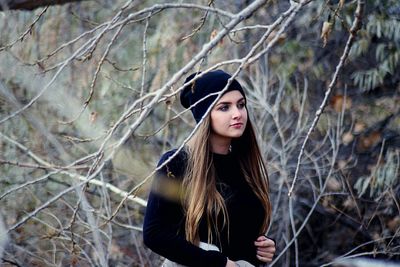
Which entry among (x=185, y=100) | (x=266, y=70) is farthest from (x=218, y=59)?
(x=185, y=100)

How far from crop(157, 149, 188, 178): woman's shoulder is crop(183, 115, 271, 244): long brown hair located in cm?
2

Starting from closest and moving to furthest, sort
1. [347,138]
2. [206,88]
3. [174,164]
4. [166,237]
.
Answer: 1. [166,237]
2. [174,164]
3. [206,88]
4. [347,138]

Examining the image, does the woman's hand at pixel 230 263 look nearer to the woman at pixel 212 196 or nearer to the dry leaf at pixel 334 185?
the woman at pixel 212 196

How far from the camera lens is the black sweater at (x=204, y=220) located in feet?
10.2

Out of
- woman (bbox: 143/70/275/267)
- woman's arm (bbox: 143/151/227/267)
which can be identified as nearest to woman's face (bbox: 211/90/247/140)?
woman (bbox: 143/70/275/267)

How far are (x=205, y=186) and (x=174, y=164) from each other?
146 mm

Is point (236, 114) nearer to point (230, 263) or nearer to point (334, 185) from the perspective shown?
point (230, 263)

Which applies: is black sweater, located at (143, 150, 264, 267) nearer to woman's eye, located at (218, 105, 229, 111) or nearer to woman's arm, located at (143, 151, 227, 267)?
woman's arm, located at (143, 151, 227, 267)

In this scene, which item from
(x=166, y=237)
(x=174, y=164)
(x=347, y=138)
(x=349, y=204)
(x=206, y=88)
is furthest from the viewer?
(x=347, y=138)

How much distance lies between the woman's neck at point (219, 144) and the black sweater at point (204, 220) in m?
0.02

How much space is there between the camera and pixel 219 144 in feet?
11.0

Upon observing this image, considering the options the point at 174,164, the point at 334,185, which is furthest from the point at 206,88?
the point at 334,185

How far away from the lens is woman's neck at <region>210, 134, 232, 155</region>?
335cm

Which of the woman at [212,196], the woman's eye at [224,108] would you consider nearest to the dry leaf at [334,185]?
the woman at [212,196]
